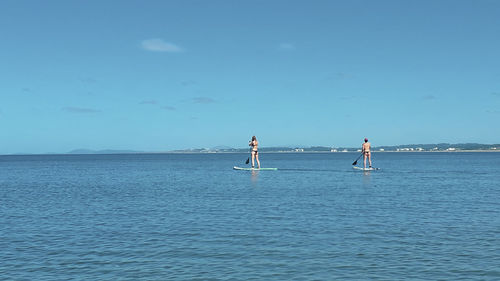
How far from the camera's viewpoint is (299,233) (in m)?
18.6

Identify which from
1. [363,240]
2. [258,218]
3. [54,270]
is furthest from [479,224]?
[54,270]

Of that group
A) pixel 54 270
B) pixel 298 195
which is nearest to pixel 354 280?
pixel 54 270

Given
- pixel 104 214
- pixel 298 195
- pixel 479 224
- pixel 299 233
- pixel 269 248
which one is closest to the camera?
pixel 269 248

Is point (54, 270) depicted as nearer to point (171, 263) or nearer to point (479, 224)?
point (171, 263)

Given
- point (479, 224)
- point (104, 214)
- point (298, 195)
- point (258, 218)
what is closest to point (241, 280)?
point (258, 218)

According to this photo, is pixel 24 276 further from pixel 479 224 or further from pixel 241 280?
pixel 479 224

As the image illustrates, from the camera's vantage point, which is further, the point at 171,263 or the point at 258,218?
the point at 258,218

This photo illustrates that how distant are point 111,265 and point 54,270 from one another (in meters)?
1.47

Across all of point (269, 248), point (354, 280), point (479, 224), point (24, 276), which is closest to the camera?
point (354, 280)

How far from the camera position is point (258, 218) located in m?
22.5

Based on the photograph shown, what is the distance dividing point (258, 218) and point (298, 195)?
11.4 meters

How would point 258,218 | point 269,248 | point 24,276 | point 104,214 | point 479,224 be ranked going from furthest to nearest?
1. point 104,214
2. point 258,218
3. point 479,224
4. point 269,248
5. point 24,276

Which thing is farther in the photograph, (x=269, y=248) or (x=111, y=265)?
(x=269, y=248)

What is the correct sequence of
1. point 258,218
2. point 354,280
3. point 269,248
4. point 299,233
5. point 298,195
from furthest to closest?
point 298,195 < point 258,218 < point 299,233 < point 269,248 < point 354,280
